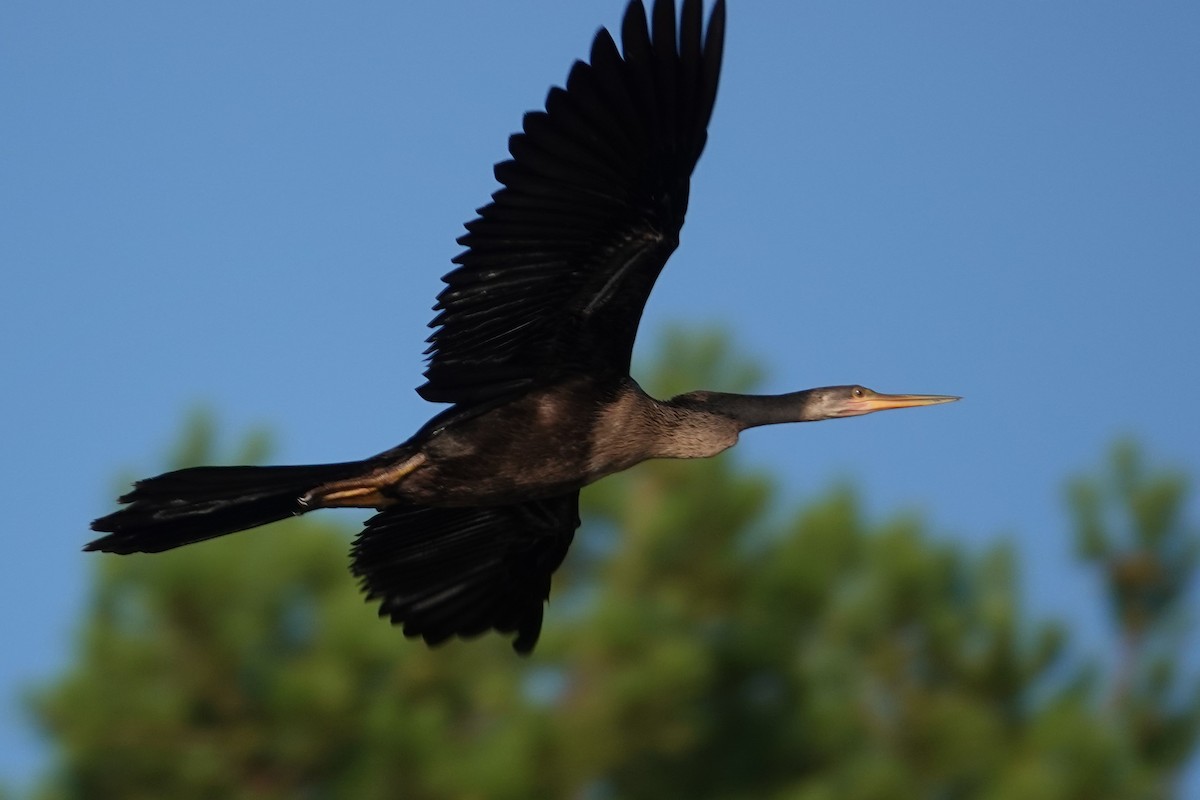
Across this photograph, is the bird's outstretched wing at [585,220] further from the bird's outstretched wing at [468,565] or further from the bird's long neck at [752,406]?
the bird's outstretched wing at [468,565]

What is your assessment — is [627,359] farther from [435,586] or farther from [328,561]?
[328,561]

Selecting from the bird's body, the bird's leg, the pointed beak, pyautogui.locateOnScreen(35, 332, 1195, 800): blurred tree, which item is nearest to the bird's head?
the pointed beak

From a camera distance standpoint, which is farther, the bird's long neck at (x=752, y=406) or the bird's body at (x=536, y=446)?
the bird's long neck at (x=752, y=406)

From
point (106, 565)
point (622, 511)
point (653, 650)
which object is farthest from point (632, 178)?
point (106, 565)

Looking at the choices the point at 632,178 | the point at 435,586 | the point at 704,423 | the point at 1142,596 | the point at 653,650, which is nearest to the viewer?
the point at 632,178

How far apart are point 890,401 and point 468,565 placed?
6.27 feet

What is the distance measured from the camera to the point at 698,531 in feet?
44.9

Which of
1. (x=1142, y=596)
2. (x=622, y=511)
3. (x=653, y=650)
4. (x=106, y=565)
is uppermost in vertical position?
(x=106, y=565)

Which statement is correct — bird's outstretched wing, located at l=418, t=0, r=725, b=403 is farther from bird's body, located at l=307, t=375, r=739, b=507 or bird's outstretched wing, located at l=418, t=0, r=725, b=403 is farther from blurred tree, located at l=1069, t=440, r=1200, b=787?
blurred tree, located at l=1069, t=440, r=1200, b=787

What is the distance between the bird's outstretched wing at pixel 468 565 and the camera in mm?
7898

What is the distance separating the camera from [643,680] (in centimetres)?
1214

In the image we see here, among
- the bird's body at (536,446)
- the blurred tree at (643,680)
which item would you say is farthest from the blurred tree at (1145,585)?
the bird's body at (536,446)

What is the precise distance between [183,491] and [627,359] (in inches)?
65.3

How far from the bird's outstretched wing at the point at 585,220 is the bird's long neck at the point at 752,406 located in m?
0.38
